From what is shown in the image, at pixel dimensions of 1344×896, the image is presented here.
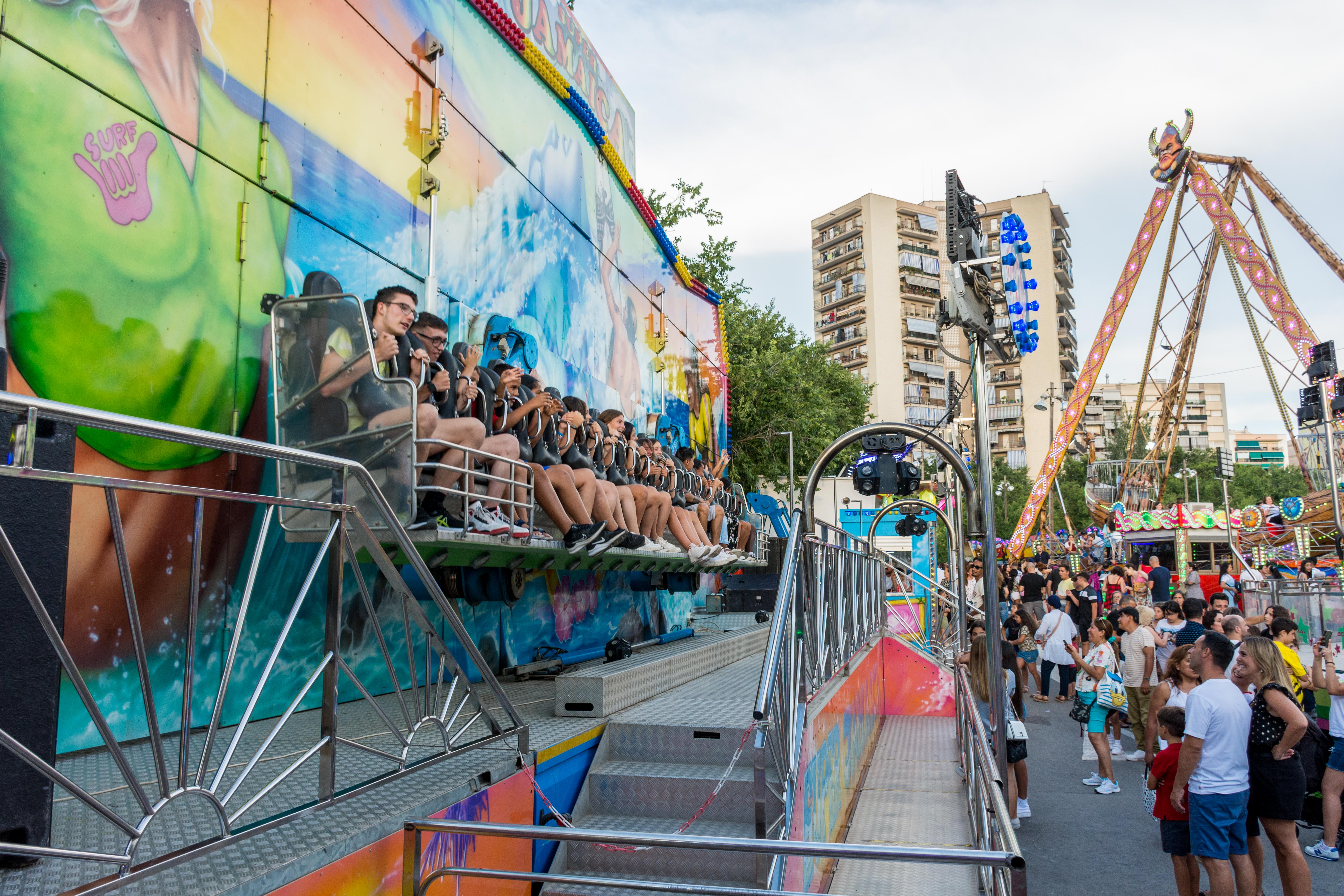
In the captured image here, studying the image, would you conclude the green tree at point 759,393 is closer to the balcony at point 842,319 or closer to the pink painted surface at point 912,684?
the pink painted surface at point 912,684

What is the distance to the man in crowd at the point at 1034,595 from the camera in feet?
63.4

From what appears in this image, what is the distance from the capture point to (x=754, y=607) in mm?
17344

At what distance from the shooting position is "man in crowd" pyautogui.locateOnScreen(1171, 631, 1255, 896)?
217 inches

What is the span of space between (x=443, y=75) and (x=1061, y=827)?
29.5 feet

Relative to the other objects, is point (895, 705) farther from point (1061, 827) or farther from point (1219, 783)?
point (1219, 783)

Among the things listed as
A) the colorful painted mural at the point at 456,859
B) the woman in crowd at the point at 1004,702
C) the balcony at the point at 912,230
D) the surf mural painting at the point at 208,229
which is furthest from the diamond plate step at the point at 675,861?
the balcony at the point at 912,230

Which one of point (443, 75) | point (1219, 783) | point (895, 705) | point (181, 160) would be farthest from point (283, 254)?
point (895, 705)

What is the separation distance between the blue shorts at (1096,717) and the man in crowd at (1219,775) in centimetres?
397

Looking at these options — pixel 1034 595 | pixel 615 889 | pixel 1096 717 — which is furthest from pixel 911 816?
pixel 1034 595

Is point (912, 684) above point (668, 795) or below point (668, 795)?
below

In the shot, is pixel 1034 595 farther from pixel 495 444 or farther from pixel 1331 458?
pixel 495 444

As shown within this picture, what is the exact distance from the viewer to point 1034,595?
19.5m

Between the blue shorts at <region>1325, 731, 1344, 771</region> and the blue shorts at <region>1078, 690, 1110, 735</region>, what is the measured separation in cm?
249

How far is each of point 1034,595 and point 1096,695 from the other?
10.4 meters
